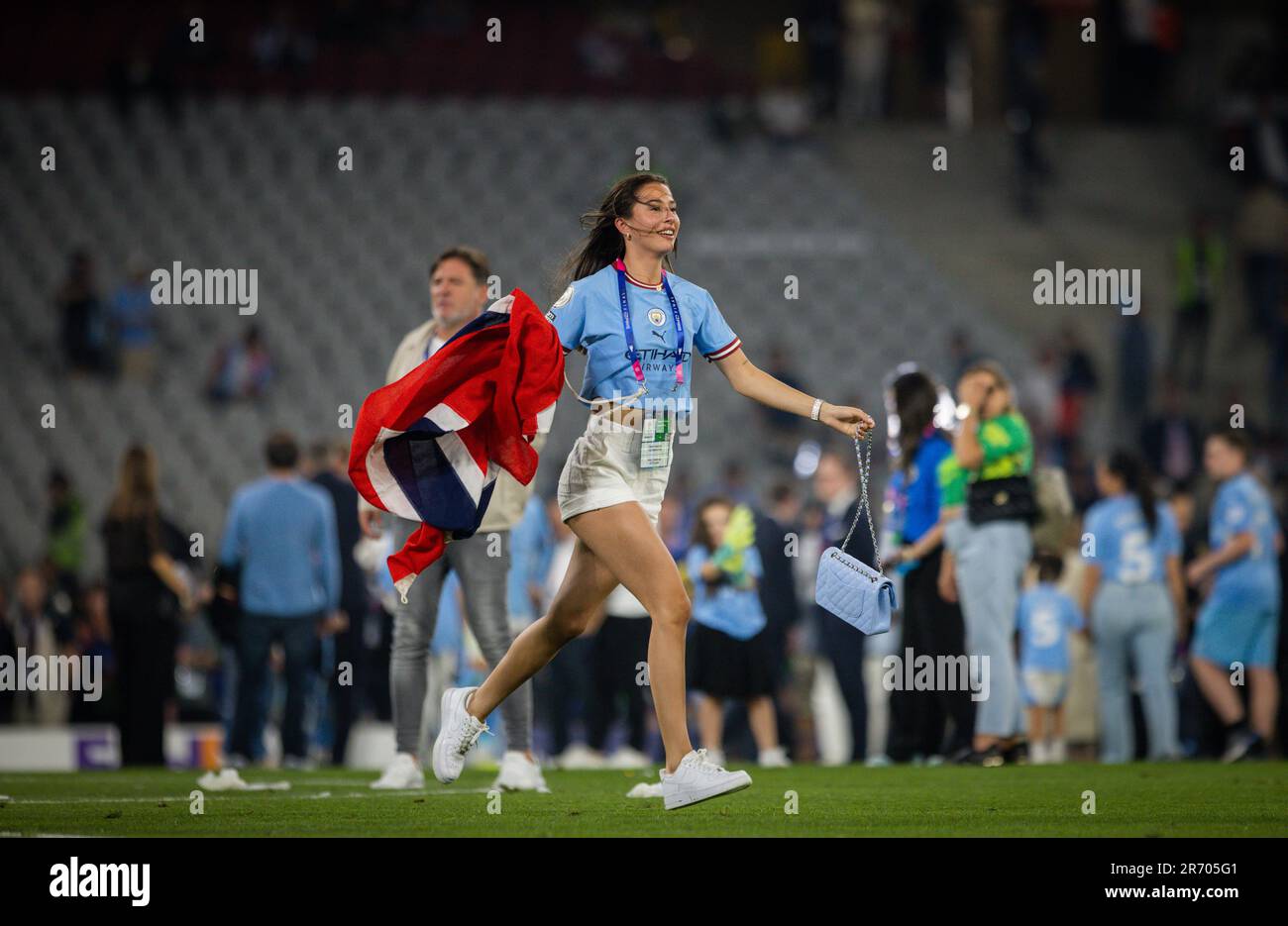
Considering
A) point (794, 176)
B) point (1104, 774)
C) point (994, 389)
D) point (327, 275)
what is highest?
point (794, 176)

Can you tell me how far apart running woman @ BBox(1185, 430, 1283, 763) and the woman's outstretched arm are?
5.57 meters

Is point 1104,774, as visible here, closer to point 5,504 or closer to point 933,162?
point 5,504

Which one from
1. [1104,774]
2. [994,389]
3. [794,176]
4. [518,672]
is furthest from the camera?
[794,176]

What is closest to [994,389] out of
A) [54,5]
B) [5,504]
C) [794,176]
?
[5,504]

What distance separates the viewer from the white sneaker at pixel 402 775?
25.8 feet

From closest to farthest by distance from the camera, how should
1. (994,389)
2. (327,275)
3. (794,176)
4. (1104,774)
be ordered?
1. (1104,774)
2. (994,389)
3. (327,275)
4. (794,176)

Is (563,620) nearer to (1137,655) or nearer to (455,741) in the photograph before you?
(455,741)

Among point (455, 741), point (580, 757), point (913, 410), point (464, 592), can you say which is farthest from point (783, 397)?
point (580, 757)

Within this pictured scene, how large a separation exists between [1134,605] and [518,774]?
5.02m

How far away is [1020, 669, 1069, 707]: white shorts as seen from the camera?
1170 centimetres

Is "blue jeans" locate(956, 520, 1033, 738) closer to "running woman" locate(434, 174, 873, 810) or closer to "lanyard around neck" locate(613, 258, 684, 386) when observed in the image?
"running woman" locate(434, 174, 873, 810)

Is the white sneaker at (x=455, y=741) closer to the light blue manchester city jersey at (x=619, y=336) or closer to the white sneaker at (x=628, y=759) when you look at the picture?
the light blue manchester city jersey at (x=619, y=336)

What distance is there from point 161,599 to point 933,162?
47.9 ft

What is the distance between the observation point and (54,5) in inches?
934
